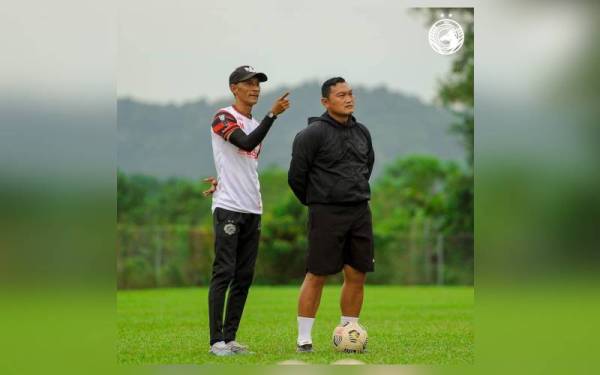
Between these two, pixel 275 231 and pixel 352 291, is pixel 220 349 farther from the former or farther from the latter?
pixel 275 231

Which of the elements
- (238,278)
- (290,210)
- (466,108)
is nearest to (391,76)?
(466,108)

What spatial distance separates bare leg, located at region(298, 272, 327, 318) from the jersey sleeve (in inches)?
44.4

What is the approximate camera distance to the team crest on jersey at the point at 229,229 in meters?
6.66

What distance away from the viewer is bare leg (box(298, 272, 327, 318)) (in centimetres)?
679

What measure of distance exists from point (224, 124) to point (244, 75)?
0.37 m

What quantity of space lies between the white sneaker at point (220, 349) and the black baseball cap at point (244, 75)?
1791 mm

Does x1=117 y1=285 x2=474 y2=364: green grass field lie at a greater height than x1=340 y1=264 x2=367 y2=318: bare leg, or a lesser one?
lesser

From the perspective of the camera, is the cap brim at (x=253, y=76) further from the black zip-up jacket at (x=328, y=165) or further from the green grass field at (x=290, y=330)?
the green grass field at (x=290, y=330)

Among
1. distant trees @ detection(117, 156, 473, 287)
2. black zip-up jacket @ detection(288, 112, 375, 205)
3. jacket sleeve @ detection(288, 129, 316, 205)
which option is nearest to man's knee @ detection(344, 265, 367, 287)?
black zip-up jacket @ detection(288, 112, 375, 205)

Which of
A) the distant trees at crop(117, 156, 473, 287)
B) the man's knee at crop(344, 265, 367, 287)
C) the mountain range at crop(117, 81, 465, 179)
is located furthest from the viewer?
the mountain range at crop(117, 81, 465, 179)

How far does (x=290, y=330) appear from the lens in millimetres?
9000

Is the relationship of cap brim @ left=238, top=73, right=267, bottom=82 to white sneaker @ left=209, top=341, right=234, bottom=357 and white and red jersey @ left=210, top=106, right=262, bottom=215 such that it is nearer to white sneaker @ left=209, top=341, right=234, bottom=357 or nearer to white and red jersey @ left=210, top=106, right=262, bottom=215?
white and red jersey @ left=210, top=106, right=262, bottom=215

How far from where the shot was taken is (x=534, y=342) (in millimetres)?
5398

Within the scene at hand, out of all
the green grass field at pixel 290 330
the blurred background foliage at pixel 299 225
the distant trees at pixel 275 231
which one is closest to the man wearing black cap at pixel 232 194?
the green grass field at pixel 290 330
